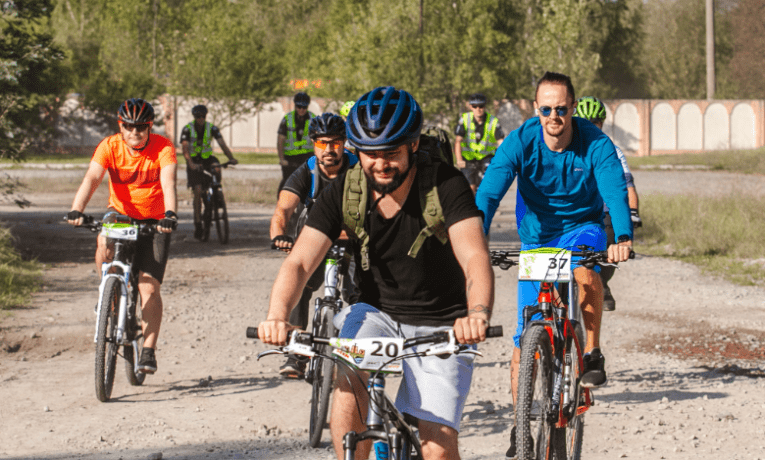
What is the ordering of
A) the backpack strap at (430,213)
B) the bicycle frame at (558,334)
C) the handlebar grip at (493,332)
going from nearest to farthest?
the handlebar grip at (493,332)
the backpack strap at (430,213)
the bicycle frame at (558,334)

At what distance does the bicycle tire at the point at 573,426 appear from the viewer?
4.80m

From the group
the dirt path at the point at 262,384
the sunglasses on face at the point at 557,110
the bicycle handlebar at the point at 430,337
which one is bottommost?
the dirt path at the point at 262,384

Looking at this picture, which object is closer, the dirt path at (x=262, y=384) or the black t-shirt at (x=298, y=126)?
the dirt path at (x=262, y=384)

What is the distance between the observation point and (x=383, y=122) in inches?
138

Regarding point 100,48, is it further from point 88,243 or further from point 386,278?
point 386,278

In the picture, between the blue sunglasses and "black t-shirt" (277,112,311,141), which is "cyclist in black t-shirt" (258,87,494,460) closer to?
the blue sunglasses

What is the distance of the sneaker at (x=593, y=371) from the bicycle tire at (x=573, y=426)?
4 cm

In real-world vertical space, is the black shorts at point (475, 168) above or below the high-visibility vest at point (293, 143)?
below

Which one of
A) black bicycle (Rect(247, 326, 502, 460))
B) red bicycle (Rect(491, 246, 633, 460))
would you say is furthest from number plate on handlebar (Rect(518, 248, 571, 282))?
black bicycle (Rect(247, 326, 502, 460))

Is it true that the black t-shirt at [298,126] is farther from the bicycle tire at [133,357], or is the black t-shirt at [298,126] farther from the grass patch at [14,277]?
the bicycle tire at [133,357]

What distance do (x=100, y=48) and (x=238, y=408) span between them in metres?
47.9

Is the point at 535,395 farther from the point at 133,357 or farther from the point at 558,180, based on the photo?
the point at 133,357

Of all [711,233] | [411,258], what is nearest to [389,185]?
[411,258]

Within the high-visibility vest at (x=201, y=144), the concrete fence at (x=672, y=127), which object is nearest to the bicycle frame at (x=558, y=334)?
the high-visibility vest at (x=201, y=144)
